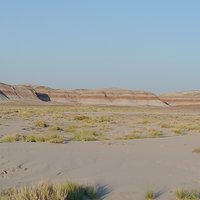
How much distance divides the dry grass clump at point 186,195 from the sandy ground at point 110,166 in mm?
221

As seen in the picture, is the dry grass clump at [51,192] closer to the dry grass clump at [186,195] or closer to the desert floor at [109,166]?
the desert floor at [109,166]

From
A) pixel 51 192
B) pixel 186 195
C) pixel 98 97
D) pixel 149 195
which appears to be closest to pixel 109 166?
pixel 149 195

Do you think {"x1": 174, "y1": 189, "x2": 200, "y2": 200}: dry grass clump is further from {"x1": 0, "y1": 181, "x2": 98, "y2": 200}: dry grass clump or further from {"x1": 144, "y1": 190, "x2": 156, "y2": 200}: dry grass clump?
{"x1": 0, "y1": 181, "x2": 98, "y2": 200}: dry grass clump

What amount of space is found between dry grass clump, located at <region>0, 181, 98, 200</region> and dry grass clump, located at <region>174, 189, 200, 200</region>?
1.38 meters

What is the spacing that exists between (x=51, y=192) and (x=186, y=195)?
7.53ft

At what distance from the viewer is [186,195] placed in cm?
793

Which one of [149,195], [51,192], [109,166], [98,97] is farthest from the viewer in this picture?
[98,97]

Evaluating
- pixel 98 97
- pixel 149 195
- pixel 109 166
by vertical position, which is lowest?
pixel 149 195

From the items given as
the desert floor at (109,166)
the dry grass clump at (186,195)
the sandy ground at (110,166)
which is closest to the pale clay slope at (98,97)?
the desert floor at (109,166)

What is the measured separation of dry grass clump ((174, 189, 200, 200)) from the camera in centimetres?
783

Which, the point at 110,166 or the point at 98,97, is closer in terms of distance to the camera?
the point at 110,166

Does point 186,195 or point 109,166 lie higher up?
point 109,166

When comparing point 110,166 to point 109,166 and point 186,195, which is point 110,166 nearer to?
point 109,166

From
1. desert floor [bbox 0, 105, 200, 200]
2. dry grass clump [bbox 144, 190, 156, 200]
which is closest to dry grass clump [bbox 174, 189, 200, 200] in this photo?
desert floor [bbox 0, 105, 200, 200]
